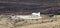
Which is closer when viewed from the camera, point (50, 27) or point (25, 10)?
point (50, 27)

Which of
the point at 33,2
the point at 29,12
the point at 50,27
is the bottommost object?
the point at 50,27

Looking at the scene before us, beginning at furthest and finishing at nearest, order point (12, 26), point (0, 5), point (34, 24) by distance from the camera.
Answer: point (0, 5), point (34, 24), point (12, 26)

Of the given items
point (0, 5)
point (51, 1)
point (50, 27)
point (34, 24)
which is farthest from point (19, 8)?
point (50, 27)

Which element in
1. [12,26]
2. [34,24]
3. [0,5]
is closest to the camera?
[12,26]

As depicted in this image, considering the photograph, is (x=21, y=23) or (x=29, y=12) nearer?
(x=21, y=23)

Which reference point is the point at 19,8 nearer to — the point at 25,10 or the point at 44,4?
the point at 25,10

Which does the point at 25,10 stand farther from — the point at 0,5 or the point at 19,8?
the point at 0,5

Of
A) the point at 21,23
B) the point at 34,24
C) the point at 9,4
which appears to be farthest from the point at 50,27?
the point at 9,4

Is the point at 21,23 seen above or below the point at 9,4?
below

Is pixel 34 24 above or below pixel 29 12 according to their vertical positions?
below
